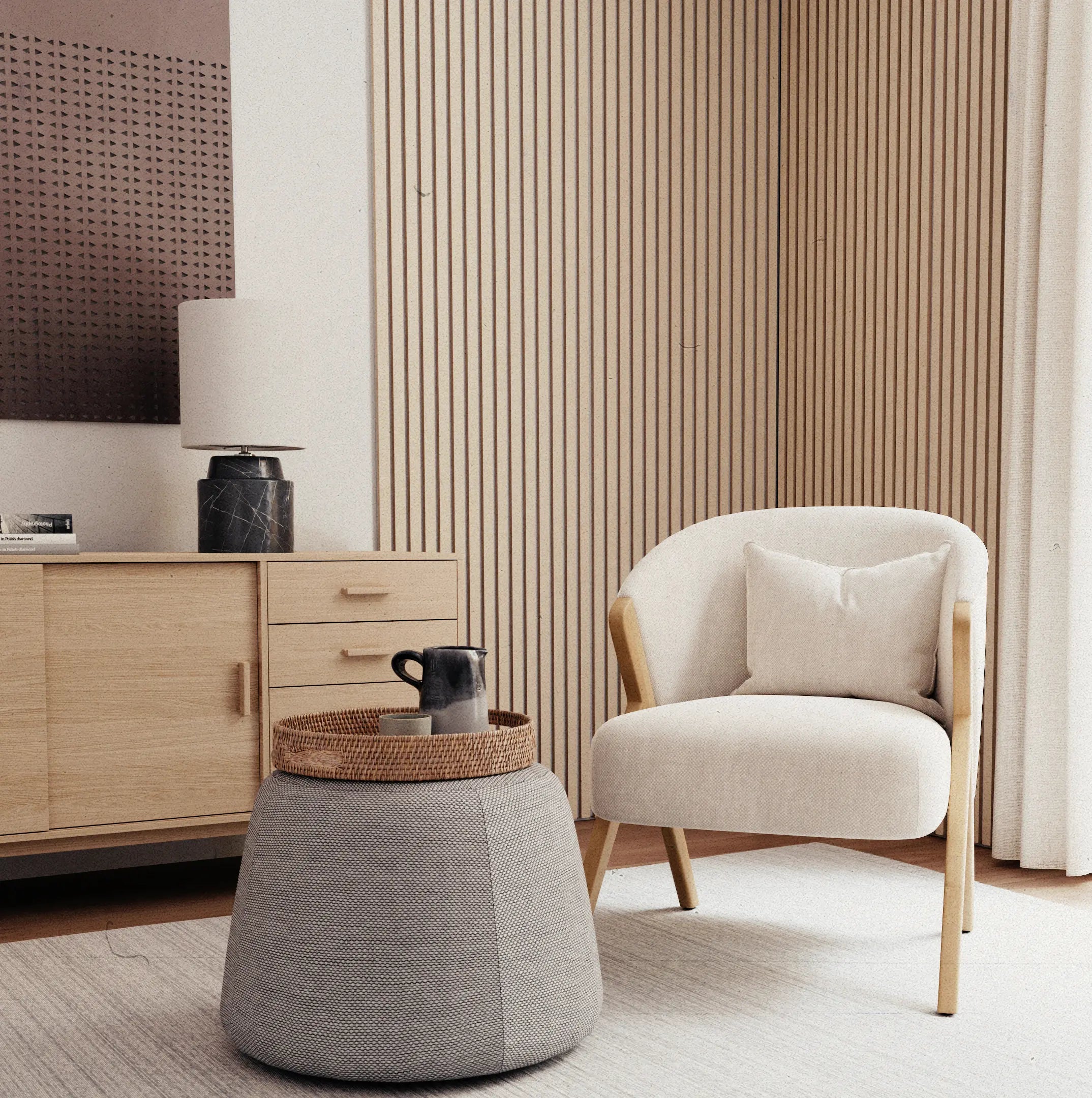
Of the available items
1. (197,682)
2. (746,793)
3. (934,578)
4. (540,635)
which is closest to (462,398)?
(540,635)

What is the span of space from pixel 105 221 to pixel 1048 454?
2225mm

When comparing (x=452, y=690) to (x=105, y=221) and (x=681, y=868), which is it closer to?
(x=681, y=868)

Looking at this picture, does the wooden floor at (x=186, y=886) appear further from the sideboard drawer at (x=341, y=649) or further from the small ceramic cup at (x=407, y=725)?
the small ceramic cup at (x=407, y=725)

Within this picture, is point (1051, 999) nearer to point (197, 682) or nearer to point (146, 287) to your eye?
point (197, 682)

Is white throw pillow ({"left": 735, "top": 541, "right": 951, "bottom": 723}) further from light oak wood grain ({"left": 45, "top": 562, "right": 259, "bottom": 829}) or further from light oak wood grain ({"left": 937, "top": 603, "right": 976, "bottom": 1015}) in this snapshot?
light oak wood grain ({"left": 45, "top": 562, "right": 259, "bottom": 829})

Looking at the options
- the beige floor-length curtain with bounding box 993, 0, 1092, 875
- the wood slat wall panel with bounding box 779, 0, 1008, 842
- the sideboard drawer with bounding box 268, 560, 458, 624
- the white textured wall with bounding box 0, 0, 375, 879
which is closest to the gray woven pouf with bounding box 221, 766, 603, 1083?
the sideboard drawer with bounding box 268, 560, 458, 624

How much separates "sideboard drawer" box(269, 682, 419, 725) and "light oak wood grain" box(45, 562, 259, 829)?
65mm

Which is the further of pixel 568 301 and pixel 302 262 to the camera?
pixel 568 301

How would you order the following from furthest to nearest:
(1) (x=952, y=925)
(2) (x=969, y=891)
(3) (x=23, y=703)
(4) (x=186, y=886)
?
(4) (x=186, y=886)
(3) (x=23, y=703)
(2) (x=969, y=891)
(1) (x=952, y=925)

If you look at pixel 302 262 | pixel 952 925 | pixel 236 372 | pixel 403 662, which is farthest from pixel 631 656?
pixel 302 262

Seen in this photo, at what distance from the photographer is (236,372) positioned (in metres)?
2.88

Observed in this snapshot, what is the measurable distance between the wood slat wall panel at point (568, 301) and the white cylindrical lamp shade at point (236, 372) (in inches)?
20.7

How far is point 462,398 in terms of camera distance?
139 inches

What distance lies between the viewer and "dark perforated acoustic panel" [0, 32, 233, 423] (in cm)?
299
